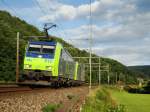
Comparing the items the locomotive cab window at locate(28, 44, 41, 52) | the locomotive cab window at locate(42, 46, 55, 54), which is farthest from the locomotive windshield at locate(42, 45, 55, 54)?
the locomotive cab window at locate(28, 44, 41, 52)

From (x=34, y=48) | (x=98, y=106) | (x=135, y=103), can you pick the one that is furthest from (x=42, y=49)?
(x=135, y=103)

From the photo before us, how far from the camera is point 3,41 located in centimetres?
5819

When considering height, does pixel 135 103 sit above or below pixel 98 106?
below

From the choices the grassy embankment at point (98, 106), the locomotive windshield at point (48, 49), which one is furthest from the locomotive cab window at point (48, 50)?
the grassy embankment at point (98, 106)

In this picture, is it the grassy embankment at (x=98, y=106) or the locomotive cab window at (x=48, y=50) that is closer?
the grassy embankment at (x=98, y=106)

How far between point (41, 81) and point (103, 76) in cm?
11105

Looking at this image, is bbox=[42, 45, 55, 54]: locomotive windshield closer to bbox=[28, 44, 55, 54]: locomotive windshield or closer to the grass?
bbox=[28, 44, 55, 54]: locomotive windshield

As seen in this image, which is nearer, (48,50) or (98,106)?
(98,106)

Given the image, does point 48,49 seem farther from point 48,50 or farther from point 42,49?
point 42,49

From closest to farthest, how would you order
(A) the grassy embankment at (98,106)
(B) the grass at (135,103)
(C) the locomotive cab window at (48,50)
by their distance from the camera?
(A) the grassy embankment at (98,106) → (C) the locomotive cab window at (48,50) → (B) the grass at (135,103)

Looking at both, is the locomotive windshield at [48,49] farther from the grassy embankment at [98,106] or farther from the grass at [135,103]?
the grass at [135,103]

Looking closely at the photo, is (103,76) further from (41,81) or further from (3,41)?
(41,81)

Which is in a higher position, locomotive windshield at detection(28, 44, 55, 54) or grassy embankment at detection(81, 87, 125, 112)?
locomotive windshield at detection(28, 44, 55, 54)

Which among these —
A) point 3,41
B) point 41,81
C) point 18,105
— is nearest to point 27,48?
point 41,81
